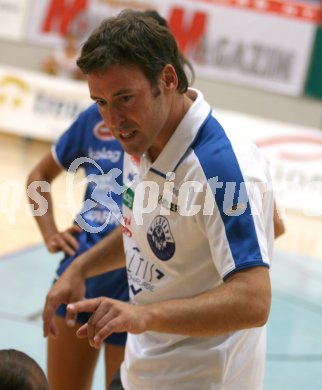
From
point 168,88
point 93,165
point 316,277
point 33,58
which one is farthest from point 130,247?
point 33,58

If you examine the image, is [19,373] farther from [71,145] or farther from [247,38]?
[247,38]

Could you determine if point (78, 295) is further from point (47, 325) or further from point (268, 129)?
point (268, 129)

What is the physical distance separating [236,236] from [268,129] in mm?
10784

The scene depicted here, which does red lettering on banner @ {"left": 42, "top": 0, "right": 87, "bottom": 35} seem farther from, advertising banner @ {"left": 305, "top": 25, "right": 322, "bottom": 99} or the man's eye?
the man's eye

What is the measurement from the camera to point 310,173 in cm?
1203

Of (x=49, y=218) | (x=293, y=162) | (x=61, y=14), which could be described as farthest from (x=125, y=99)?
(x=61, y=14)

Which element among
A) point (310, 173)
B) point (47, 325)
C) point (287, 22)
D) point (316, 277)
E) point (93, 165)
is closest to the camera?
point (47, 325)

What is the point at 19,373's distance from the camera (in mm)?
1841

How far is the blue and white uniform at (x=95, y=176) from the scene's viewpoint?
3709 millimetres

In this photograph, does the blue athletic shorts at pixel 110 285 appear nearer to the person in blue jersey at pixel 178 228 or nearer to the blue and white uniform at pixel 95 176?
the blue and white uniform at pixel 95 176

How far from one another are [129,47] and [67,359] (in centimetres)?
178

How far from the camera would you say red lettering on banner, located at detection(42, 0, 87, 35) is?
608 inches

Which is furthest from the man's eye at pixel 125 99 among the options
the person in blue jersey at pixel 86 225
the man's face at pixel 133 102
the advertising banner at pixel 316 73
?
the advertising banner at pixel 316 73

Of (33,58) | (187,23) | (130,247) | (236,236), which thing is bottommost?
(33,58)
